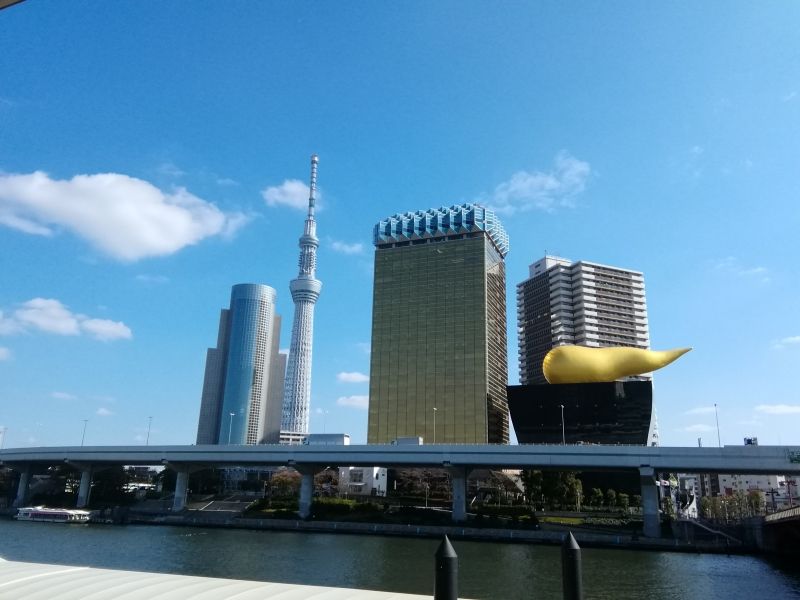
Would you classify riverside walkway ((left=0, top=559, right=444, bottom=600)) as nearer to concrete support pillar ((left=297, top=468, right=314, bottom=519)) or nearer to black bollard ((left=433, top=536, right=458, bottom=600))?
black bollard ((left=433, top=536, right=458, bottom=600))

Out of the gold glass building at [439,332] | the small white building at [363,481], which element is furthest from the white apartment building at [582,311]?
the small white building at [363,481]

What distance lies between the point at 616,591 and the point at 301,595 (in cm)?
2510

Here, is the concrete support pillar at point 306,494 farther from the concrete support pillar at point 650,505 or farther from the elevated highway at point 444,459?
the concrete support pillar at point 650,505

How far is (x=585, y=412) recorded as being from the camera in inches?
3391

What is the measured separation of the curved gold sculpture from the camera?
87.3m

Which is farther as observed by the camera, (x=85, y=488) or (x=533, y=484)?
(x=85, y=488)

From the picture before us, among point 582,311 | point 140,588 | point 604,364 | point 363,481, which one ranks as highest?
point 582,311

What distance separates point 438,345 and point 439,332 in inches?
117

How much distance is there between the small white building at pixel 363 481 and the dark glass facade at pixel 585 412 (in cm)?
2922

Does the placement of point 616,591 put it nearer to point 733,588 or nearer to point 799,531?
point 733,588

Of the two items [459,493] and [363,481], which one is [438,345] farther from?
[459,493]

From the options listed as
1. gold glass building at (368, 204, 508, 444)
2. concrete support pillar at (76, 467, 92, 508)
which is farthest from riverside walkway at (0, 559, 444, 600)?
gold glass building at (368, 204, 508, 444)

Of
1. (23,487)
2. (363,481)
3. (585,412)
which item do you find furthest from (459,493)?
(23,487)

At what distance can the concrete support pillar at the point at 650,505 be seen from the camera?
2392 inches
